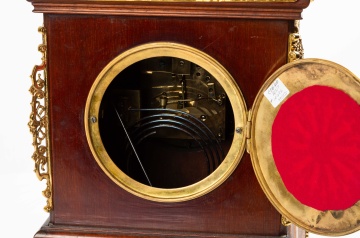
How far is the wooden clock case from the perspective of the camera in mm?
1870

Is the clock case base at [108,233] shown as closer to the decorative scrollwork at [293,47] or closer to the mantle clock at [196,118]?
the mantle clock at [196,118]

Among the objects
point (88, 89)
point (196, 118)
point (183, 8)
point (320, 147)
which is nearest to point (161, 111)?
point (196, 118)

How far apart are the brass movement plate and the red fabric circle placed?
13mm

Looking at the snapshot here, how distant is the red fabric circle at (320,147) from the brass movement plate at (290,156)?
13 millimetres

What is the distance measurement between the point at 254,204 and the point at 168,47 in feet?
1.66

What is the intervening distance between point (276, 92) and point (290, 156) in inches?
6.6

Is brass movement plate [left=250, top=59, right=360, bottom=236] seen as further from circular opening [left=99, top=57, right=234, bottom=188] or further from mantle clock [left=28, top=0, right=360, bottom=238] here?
circular opening [left=99, top=57, right=234, bottom=188]

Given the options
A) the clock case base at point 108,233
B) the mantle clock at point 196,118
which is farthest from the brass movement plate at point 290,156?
the clock case base at point 108,233

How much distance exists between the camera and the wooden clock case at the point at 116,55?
6.14 feet

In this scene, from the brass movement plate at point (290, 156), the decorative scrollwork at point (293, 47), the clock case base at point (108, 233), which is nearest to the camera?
the brass movement plate at point (290, 156)

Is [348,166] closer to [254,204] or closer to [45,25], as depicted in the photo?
[254,204]

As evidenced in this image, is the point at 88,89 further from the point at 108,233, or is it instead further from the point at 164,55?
the point at 108,233

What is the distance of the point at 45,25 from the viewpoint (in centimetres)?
195

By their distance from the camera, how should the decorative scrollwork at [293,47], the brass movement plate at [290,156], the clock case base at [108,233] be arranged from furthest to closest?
the clock case base at [108,233]
the decorative scrollwork at [293,47]
the brass movement plate at [290,156]
